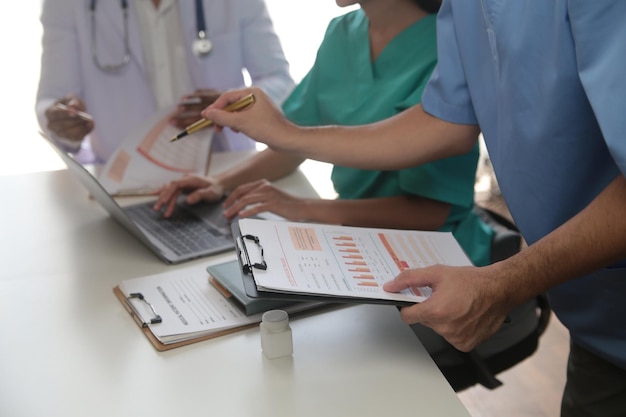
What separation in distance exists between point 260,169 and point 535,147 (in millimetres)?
792

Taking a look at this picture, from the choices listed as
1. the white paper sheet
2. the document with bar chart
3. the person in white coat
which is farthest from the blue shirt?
the person in white coat

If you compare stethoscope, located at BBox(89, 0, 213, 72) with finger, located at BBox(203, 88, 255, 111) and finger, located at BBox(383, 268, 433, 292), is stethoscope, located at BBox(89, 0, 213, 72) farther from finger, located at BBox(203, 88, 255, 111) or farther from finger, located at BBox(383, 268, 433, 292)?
finger, located at BBox(383, 268, 433, 292)

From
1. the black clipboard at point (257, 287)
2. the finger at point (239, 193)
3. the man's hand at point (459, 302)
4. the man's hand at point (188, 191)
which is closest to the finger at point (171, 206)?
the man's hand at point (188, 191)

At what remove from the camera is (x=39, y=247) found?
1386 millimetres

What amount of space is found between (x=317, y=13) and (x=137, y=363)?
313cm

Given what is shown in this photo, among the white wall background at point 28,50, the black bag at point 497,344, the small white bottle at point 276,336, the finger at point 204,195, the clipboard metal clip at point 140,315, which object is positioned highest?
the small white bottle at point 276,336

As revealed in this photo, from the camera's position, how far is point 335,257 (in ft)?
3.33

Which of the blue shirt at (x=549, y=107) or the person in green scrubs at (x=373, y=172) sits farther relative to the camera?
the person in green scrubs at (x=373, y=172)

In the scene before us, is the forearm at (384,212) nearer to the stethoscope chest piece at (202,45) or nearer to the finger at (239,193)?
the finger at (239,193)

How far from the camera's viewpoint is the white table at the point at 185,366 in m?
0.88

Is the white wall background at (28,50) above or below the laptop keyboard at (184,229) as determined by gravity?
below

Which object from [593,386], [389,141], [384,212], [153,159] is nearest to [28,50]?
[153,159]

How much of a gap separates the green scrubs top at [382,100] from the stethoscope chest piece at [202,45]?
523mm

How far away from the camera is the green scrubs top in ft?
4.66
